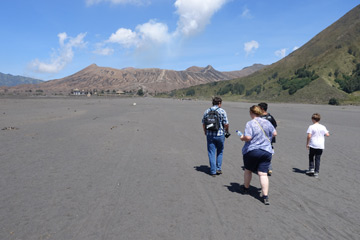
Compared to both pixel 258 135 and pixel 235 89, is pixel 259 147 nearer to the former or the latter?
pixel 258 135

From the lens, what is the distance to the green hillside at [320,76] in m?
62.2

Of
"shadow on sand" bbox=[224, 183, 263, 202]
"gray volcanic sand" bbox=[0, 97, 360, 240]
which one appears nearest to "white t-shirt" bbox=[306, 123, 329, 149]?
"gray volcanic sand" bbox=[0, 97, 360, 240]

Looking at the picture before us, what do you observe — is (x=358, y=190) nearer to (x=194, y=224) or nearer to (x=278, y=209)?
(x=278, y=209)

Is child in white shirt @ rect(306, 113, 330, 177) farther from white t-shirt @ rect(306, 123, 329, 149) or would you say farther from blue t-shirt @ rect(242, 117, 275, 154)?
blue t-shirt @ rect(242, 117, 275, 154)

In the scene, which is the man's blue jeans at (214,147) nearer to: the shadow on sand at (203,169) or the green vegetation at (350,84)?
the shadow on sand at (203,169)

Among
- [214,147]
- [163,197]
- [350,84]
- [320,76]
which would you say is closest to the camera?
[163,197]

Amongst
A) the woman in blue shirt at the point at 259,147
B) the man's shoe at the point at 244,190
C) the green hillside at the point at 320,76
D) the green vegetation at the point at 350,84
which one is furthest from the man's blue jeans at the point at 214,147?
the green vegetation at the point at 350,84

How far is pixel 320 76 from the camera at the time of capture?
244 ft

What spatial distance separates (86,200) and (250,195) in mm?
3436

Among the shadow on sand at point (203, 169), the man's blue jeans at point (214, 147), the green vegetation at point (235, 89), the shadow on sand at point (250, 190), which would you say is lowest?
the shadow on sand at point (203, 169)

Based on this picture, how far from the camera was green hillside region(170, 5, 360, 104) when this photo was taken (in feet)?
204

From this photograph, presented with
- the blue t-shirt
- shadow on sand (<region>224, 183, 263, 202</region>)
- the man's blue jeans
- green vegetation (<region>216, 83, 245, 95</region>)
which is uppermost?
green vegetation (<region>216, 83, 245, 95</region>)

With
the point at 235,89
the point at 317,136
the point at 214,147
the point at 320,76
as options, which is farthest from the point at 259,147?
the point at 235,89

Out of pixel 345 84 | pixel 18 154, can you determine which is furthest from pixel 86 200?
pixel 345 84
